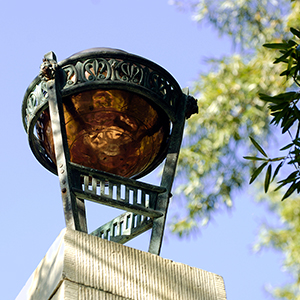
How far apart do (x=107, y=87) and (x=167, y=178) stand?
0.54 meters

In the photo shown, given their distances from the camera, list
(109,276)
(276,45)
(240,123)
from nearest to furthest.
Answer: (276,45) < (109,276) < (240,123)

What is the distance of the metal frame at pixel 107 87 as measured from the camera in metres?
2.83

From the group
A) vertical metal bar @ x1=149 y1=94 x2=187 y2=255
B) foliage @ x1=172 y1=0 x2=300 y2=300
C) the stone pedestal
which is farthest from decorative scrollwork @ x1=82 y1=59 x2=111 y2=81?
Result: foliage @ x1=172 y1=0 x2=300 y2=300

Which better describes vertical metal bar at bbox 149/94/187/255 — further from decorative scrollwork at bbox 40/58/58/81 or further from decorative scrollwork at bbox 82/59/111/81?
decorative scrollwork at bbox 40/58/58/81

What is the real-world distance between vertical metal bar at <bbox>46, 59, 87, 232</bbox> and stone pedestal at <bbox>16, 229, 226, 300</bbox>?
13 centimetres

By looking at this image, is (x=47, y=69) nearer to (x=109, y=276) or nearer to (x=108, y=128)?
(x=108, y=128)

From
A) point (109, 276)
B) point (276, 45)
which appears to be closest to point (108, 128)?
point (109, 276)

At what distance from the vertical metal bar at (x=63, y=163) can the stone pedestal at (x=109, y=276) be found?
13cm

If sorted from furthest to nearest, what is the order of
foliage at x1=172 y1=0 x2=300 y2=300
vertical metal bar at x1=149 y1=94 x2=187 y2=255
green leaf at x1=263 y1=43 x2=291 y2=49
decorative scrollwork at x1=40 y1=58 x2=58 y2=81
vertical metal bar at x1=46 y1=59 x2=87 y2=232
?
1. foliage at x1=172 y1=0 x2=300 y2=300
2. decorative scrollwork at x1=40 y1=58 x2=58 y2=81
3. vertical metal bar at x1=149 y1=94 x2=187 y2=255
4. vertical metal bar at x1=46 y1=59 x2=87 y2=232
5. green leaf at x1=263 y1=43 x2=291 y2=49

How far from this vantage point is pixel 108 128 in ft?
10.1

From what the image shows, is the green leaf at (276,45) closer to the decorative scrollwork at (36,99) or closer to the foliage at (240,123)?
the decorative scrollwork at (36,99)

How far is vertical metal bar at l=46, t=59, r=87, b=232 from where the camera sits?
273cm

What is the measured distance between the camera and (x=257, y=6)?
6.80 m

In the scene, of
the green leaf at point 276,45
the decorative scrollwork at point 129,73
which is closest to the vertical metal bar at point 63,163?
the decorative scrollwork at point 129,73
